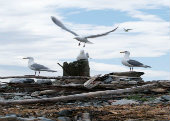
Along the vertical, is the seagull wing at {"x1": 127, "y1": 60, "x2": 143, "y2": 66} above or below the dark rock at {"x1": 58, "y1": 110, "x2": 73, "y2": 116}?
above

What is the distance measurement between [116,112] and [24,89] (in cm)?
651

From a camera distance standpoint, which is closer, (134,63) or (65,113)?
(65,113)

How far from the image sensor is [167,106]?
786 centimetres

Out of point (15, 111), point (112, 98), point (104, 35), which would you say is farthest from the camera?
point (104, 35)

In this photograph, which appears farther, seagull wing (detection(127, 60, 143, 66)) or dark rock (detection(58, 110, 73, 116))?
seagull wing (detection(127, 60, 143, 66))

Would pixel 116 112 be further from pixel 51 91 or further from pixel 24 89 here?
pixel 24 89

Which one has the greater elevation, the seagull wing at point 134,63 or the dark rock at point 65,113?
the seagull wing at point 134,63

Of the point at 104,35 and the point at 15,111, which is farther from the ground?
the point at 104,35

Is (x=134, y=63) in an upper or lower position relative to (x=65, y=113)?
upper

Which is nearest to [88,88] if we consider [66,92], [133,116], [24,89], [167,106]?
[66,92]

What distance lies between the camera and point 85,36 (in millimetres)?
25734

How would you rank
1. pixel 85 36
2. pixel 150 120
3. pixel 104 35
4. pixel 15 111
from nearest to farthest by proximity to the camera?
pixel 150 120 < pixel 15 111 < pixel 104 35 < pixel 85 36

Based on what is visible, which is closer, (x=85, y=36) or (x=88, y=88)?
(x=88, y=88)

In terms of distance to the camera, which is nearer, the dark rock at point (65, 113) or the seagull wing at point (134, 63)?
the dark rock at point (65, 113)
